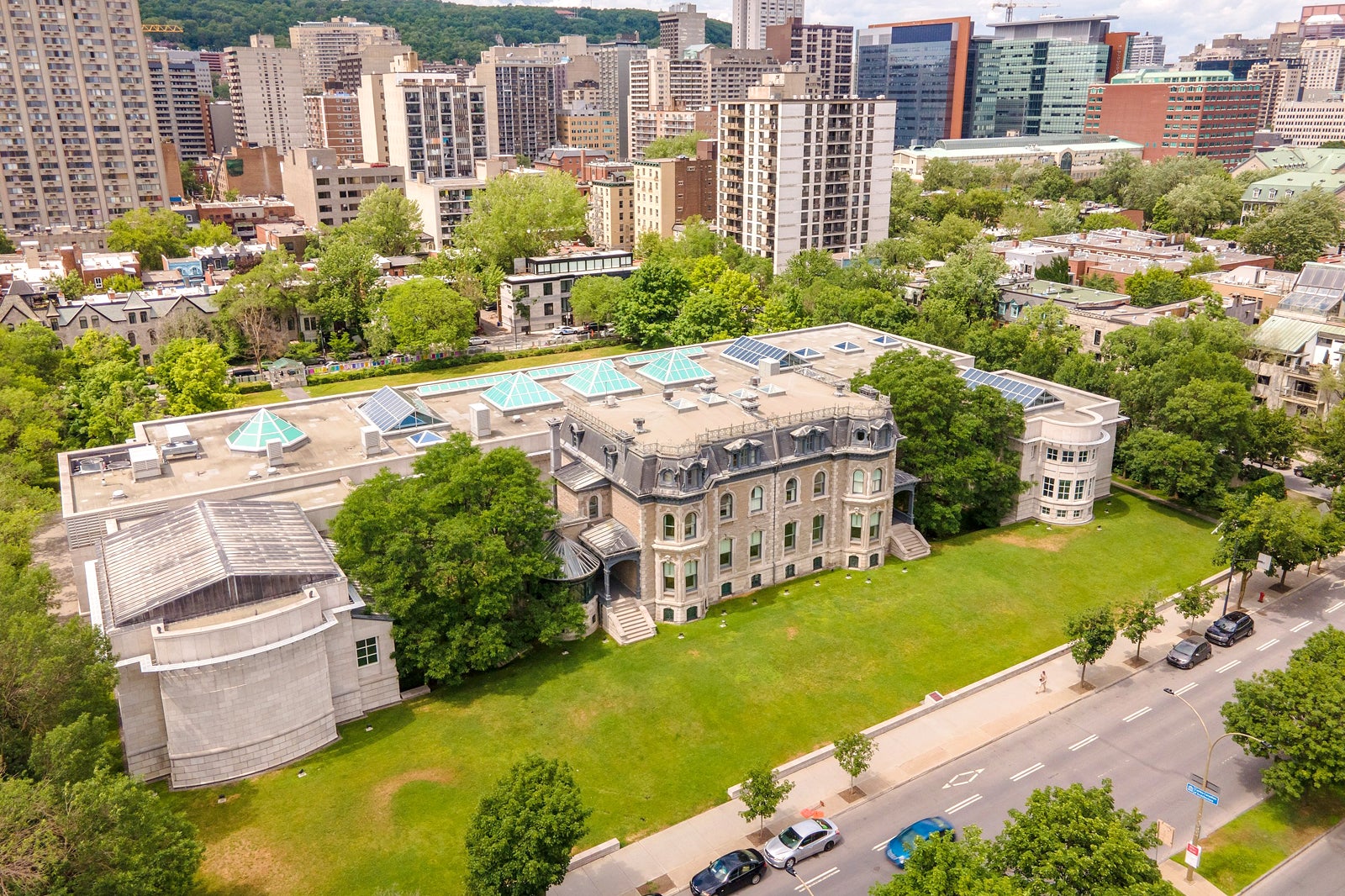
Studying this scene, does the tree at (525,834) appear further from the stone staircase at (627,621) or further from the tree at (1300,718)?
the tree at (1300,718)

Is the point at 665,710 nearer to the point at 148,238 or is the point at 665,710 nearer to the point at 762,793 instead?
the point at 762,793

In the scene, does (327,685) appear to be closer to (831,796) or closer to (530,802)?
(530,802)

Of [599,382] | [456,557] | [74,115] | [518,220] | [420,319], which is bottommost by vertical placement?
[456,557]

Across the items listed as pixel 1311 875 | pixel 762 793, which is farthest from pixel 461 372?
A: pixel 1311 875

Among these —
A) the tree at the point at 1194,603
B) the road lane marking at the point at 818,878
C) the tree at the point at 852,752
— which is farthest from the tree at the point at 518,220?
the road lane marking at the point at 818,878

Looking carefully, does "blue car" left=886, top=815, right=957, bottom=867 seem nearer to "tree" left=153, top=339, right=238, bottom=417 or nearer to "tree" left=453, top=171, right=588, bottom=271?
"tree" left=153, top=339, right=238, bottom=417

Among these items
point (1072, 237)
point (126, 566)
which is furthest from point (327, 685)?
point (1072, 237)
